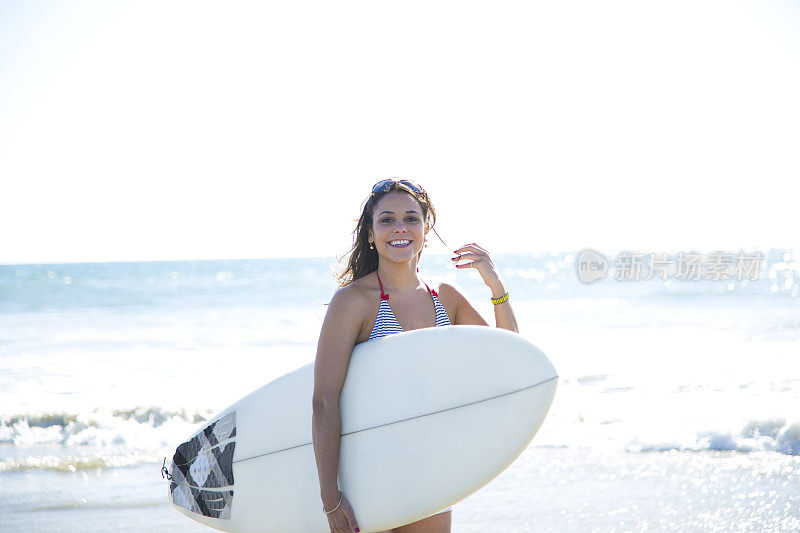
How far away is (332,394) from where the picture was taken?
186 centimetres

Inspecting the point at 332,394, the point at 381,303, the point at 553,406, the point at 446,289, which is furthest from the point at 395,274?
the point at 553,406

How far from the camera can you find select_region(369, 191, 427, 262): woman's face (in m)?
1.95

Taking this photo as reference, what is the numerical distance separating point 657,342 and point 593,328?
69.2 inches

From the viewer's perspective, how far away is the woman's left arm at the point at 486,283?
2.12 m

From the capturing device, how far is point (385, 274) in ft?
6.50

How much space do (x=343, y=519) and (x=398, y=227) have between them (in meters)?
0.83

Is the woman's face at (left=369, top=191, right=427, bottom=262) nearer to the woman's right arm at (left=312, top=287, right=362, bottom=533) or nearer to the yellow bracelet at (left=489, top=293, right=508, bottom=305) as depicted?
the woman's right arm at (left=312, top=287, right=362, bottom=533)

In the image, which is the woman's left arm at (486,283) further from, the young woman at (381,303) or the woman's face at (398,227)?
Answer: the woman's face at (398,227)

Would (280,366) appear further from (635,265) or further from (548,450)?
(635,265)

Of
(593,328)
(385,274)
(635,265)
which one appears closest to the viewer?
(385,274)

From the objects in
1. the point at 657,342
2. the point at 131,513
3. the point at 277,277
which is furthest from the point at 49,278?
the point at 131,513

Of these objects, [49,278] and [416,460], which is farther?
[49,278]

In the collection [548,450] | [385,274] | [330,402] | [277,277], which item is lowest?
[277,277]

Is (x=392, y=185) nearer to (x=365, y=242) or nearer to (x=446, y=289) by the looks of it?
(x=365, y=242)
